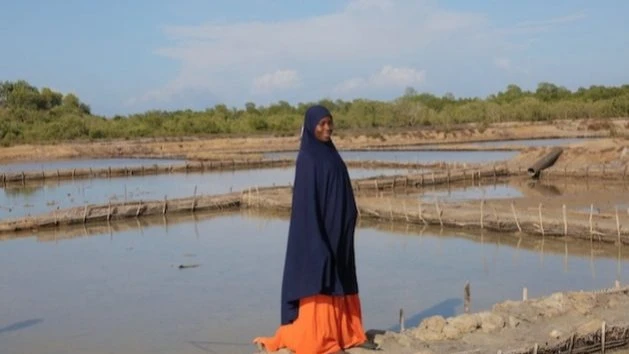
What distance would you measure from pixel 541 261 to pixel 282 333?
5.92 m

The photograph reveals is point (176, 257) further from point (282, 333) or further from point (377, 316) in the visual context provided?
point (282, 333)

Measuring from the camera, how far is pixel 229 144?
115 feet

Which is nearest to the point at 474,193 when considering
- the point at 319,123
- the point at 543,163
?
the point at 543,163

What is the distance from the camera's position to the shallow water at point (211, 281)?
6469 millimetres

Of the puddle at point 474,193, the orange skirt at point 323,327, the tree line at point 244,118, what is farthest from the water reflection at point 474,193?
the tree line at point 244,118

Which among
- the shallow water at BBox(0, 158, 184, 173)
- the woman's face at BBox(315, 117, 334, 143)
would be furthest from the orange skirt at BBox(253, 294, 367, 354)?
A: the shallow water at BBox(0, 158, 184, 173)

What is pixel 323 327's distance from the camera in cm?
379

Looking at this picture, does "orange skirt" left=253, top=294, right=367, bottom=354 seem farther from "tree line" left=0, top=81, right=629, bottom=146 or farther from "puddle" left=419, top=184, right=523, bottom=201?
"tree line" left=0, top=81, right=629, bottom=146

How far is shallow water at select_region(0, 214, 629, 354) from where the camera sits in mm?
6469

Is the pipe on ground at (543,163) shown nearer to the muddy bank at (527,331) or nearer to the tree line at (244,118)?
the muddy bank at (527,331)

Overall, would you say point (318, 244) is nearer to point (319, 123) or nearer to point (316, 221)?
point (316, 221)

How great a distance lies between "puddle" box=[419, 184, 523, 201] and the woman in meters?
11.1

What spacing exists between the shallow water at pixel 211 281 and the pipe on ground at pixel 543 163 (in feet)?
25.2

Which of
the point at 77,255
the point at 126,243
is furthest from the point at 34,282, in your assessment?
the point at 126,243
